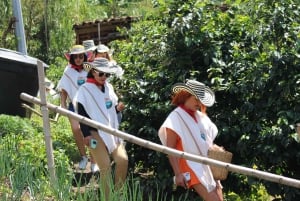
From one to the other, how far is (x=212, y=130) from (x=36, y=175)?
56.7 inches

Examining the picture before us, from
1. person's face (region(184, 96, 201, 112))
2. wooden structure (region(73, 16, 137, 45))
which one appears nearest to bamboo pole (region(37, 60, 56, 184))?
person's face (region(184, 96, 201, 112))

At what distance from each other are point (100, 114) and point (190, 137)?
3.41 ft

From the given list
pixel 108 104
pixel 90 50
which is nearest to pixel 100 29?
pixel 90 50

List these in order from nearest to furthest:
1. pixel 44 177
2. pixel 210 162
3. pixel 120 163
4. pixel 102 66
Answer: pixel 210 162 < pixel 44 177 < pixel 120 163 < pixel 102 66

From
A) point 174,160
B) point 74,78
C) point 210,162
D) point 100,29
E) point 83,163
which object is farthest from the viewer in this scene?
point 100,29

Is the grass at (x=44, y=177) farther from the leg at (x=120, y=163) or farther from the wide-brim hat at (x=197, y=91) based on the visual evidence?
the wide-brim hat at (x=197, y=91)

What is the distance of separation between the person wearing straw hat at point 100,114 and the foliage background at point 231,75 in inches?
29.4

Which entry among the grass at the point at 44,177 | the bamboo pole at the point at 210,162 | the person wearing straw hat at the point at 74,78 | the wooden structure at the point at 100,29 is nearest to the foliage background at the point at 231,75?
the grass at the point at 44,177

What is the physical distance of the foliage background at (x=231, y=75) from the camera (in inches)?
260

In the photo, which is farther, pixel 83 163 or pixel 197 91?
pixel 83 163

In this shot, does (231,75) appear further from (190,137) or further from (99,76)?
(190,137)

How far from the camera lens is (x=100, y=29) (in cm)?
1503

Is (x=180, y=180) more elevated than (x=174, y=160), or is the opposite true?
(x=174, y=160)

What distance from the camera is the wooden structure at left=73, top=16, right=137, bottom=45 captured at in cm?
1486
